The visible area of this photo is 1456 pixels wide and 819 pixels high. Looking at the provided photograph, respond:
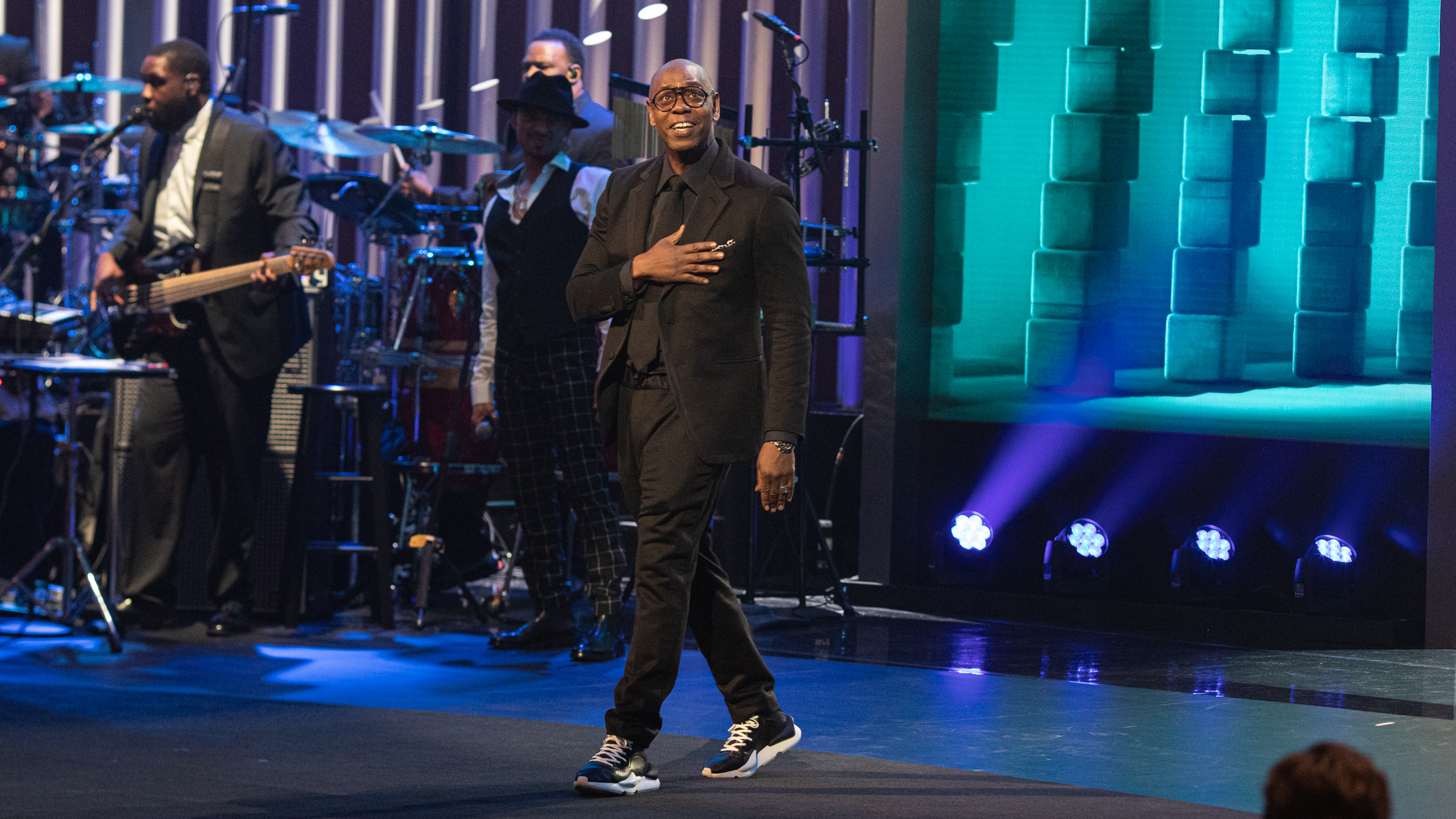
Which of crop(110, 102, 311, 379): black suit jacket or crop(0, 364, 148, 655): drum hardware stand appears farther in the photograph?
crop(110, 102, 311, 379): black suit jacket

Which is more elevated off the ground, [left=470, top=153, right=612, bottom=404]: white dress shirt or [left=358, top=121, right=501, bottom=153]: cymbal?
[left=358, top=121, right=501, bottom=153]: cymbal

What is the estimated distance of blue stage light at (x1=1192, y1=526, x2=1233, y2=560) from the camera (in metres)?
6.27

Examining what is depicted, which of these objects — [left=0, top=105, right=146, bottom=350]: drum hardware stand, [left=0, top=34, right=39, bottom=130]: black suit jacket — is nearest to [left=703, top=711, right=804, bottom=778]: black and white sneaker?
[left=0, top=105, right=146, bottom=350]: drum hardware stand

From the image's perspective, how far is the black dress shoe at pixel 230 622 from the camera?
594 centimetres

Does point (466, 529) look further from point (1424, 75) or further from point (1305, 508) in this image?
point (1424, 75)

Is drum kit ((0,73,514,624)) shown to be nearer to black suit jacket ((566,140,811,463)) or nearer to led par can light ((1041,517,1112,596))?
led par can light ((1041,517,1112,596))

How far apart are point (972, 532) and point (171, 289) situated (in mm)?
3103

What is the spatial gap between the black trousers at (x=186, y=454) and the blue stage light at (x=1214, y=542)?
11.1ft

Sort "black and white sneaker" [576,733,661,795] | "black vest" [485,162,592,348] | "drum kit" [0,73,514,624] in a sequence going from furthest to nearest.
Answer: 1. "drum kit" [0,73,514,624]
2. "black vest" [485,162,592,348]
3. "black and white sneaker" [576,733,661,795]

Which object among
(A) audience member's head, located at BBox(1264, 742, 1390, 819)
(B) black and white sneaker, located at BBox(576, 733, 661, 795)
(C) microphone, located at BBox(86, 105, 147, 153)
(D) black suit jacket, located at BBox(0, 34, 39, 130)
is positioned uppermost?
(D) black suit jacket, located at BBox(0, 34, 39, 130)

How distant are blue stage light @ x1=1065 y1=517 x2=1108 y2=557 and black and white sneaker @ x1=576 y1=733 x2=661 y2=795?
127 inches

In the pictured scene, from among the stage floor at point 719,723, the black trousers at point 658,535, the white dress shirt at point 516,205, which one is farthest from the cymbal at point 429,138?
the black trousers at point 658,535

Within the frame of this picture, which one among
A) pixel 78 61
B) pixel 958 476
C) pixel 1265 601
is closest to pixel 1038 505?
pixel 958 476

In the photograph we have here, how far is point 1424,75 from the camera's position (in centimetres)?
607
